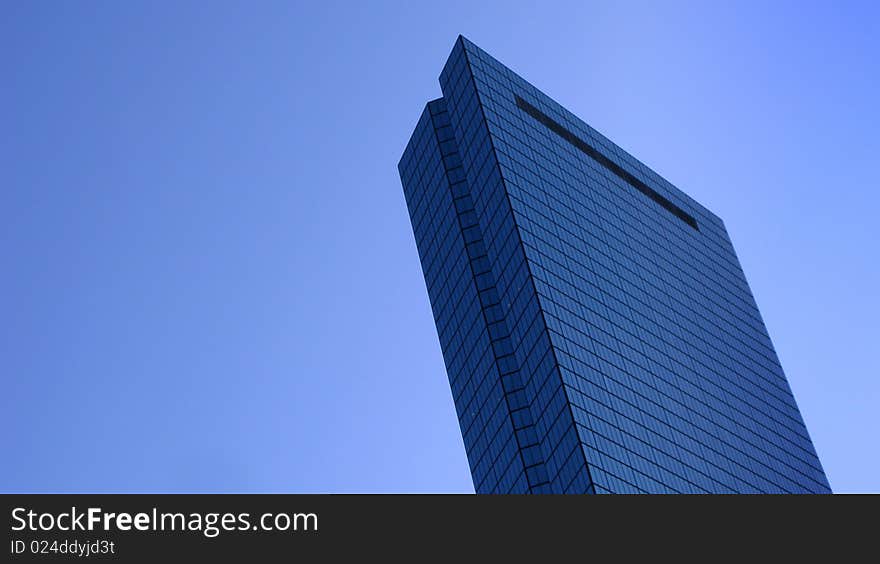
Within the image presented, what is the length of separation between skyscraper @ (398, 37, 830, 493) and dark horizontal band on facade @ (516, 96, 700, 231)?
30 cm

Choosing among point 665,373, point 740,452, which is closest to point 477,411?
point 665,373

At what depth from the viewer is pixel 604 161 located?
6427 inches

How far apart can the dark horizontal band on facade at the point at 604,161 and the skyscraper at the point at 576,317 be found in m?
0.30

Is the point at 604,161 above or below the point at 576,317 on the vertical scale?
above

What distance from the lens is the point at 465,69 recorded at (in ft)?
494

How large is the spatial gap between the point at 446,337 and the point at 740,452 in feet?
116

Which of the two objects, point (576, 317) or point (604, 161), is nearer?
point (576, 317)

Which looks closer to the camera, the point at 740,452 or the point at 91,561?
the point at 91,561

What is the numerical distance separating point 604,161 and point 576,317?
140 feet

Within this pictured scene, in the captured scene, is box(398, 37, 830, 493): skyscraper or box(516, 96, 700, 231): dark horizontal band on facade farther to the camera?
box(516, 96, 700, 231): dark horizontal band on facade

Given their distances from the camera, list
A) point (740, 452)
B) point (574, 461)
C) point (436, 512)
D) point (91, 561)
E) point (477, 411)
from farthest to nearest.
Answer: point (740, 452), point (477, 411), point (574, 461), point (436, 512), point (91, 561)

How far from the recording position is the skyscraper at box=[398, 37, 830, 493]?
118 meters

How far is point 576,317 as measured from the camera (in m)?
126

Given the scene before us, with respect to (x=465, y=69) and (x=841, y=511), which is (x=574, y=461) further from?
(x=841, y=511)
